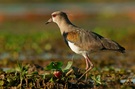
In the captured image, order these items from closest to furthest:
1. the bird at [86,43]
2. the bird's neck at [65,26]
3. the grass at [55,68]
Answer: the grass at [55,68], the bird at [86,43], the bird's neck at [65,26]

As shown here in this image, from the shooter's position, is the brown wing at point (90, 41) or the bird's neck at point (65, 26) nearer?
the brown wing at point (90, 41)

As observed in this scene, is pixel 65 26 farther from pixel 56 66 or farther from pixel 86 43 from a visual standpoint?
pixel 56 66

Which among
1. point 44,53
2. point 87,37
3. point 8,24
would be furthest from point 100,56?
point 8,24

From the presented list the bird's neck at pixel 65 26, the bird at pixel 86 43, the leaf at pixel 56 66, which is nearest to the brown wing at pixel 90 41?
the bird at pixel 86 43

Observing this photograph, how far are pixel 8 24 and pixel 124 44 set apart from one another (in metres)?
11.0

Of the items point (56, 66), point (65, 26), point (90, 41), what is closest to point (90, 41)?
point (90, 41)

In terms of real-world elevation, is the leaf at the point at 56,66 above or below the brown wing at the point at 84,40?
below

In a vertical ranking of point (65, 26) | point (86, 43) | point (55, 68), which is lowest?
point (55, 68)

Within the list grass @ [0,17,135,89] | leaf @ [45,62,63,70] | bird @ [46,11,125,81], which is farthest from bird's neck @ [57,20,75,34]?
leaf @ [45,62,63,70]

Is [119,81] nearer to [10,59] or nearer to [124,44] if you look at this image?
[10,59]

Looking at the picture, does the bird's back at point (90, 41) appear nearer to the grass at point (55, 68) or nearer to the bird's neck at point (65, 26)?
the bird's neck at point (65, 26)

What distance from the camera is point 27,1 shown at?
149 feet

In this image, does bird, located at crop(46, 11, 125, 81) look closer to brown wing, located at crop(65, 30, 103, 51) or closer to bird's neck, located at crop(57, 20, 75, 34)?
brown wing, located at crop(65, 30, 103, 51)

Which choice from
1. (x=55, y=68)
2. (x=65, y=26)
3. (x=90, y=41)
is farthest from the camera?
(x=65, y=26)
